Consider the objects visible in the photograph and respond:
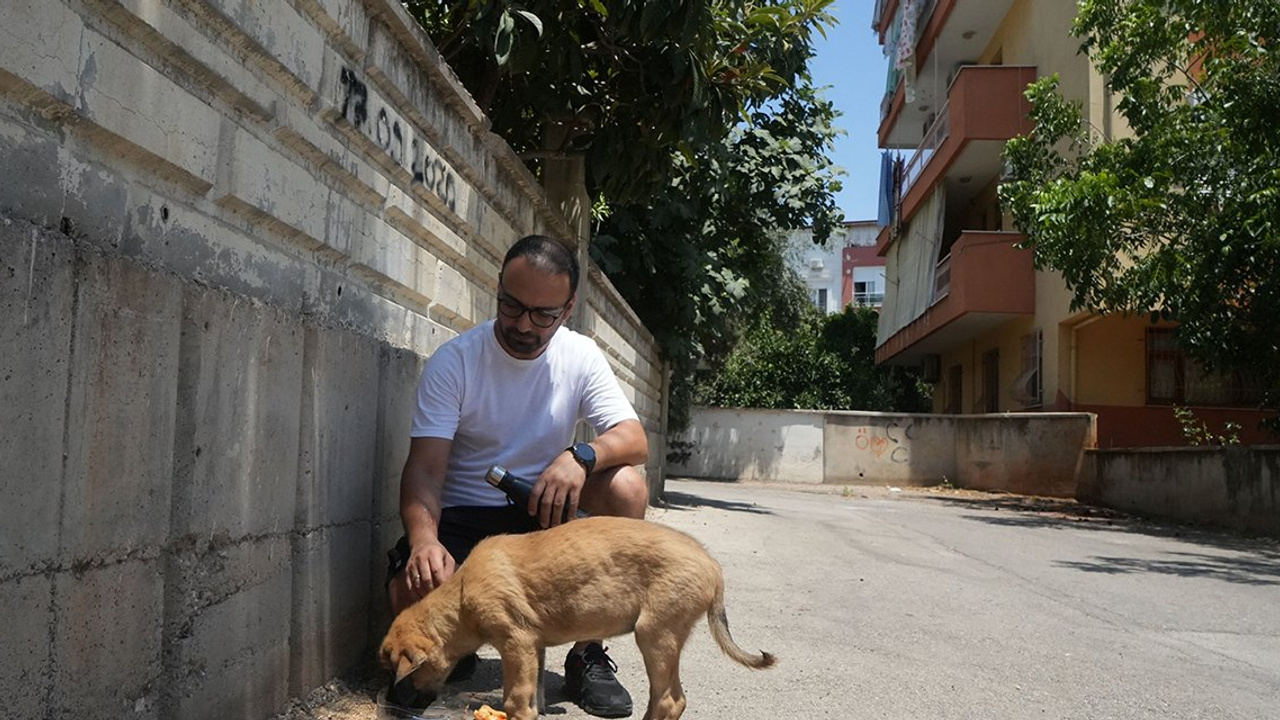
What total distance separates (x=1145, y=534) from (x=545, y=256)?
1190 centimetres

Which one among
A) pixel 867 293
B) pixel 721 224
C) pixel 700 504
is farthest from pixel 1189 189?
pixel 867 293

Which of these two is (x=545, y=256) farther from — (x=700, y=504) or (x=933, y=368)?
(x=933, y=368)

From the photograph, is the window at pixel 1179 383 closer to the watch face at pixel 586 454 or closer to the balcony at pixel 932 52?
the balcony at pixel 932 52

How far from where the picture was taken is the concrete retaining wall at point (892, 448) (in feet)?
66.9

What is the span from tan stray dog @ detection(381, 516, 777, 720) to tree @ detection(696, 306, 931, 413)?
105ft

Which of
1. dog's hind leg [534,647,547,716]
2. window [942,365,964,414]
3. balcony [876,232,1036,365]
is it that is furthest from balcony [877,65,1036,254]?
dog's hind leg [534,647,547,716]

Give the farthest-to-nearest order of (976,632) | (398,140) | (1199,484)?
(1199,484), (976,632), (398,140)

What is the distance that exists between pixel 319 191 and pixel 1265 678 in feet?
15.1

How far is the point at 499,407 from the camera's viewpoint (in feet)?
12.7

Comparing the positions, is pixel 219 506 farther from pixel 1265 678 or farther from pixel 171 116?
pixel 1265 678

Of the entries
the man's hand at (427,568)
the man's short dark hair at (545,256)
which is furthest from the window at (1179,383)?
the man's hand at (427,568)

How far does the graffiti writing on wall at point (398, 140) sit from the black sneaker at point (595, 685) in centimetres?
206

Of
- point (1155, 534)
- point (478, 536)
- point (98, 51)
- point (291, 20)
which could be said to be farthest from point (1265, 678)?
point (1155, 534)

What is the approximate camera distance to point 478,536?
12.7ft
